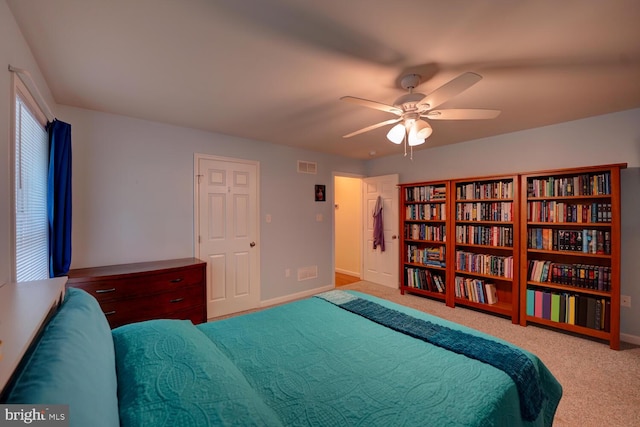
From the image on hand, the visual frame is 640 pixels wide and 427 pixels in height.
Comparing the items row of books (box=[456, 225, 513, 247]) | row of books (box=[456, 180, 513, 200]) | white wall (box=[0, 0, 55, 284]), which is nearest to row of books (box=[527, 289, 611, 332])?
row of books (box=[456, 225, 513, 247])

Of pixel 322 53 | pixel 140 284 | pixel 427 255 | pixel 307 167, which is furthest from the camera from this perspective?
pixel 307 167

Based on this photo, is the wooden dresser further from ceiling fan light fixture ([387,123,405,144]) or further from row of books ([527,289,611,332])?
row of books ([527,289,611,332])

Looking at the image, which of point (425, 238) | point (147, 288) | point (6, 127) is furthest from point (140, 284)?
point (425, 238)

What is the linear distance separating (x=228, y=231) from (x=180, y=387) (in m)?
2.77

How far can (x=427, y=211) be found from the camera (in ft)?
13.4

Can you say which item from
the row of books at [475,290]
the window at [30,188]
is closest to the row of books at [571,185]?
the row of books at [475,290]

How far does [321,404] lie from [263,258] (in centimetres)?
291

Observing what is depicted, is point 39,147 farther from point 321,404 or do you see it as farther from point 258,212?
point 321,404

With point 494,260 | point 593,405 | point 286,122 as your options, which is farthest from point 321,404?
point 494,260

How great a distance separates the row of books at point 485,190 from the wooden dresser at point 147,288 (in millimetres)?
3453

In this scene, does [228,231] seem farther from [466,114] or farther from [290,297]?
[466,114]

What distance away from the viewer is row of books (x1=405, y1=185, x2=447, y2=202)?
3.90 m

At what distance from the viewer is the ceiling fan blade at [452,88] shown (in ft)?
4.77

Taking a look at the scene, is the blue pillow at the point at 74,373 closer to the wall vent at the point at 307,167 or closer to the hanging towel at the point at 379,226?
the wall vent at the point at 307,167
